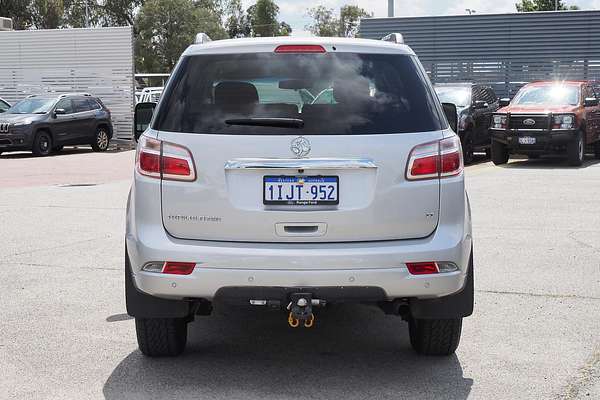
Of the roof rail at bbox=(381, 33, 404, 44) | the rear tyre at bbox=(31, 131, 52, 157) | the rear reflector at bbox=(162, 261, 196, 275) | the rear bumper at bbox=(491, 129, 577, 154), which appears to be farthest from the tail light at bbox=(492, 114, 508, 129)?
the rear reflector at bbox=(162, 261, 196, 275)

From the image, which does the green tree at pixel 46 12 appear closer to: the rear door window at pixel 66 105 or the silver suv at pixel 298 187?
the rear door window at pixel 66 105

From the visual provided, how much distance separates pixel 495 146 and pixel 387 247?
606 inches

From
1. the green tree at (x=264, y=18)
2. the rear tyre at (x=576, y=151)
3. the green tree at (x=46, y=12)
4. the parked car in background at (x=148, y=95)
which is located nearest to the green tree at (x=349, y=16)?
the green tree at (x=264, y=18)

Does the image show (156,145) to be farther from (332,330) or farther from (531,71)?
(531,71)

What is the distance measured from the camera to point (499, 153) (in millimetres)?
19203

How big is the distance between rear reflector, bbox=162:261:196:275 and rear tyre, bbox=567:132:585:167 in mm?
15267

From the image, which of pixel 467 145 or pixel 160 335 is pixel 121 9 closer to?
pixel 467 145

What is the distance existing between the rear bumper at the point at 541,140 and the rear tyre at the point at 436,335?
1390cm

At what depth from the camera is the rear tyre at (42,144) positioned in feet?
75.4

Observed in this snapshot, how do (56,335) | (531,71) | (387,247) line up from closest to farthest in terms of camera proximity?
(387,247) → (56,335) → (531,71)

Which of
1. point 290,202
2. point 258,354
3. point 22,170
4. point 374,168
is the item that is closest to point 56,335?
point 258,354

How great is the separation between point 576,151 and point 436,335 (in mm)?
14339

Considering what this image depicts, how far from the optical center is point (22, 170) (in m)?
18.8

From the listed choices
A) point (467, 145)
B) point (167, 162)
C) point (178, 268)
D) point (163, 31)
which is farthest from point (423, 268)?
point (163, 31)
